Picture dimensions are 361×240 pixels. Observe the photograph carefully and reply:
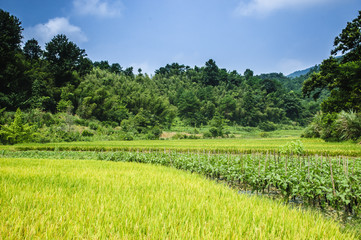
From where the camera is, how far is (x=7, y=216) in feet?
7.41

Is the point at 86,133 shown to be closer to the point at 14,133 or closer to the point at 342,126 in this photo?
the point at 14,133

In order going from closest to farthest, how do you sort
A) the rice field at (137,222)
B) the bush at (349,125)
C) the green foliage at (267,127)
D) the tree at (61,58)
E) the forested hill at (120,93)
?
the rice field at (137,222) < the bush at (349,125) < the forested hill at (120,93) < the tree at (61,58) < the green foliage at (267,127)

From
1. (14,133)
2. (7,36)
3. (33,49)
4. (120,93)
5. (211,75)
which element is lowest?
(14,133)

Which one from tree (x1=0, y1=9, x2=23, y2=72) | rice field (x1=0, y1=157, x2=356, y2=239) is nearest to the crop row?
rice field (x1=0, y1=157, x2=356, y2=239)

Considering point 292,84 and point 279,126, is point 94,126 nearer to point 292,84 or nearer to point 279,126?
point 279,126

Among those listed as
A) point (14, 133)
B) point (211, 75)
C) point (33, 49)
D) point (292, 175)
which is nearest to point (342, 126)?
point (292, 175)

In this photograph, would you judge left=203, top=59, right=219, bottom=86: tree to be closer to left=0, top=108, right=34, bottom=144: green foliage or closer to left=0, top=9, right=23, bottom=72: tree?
left=0, top=9, right=23, bottom=72: tree

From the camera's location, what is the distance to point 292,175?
17.2ft

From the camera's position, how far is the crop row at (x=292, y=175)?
4.69 metres

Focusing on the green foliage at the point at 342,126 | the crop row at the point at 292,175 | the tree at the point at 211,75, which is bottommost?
the crop row at the point at 292,175

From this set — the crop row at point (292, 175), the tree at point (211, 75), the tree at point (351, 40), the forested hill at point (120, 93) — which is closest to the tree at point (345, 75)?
the tree at point (351, 40)

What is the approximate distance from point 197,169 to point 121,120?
111 ft

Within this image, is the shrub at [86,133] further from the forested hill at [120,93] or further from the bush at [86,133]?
the forested hill at [120,93]

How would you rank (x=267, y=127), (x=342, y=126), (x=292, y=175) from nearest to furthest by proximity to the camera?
(x=292, y=175) < (x=342, y=126) < (x=267, y=127)
